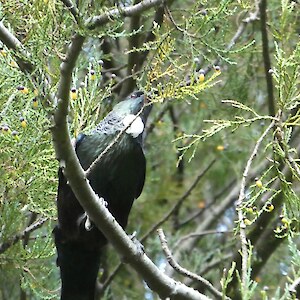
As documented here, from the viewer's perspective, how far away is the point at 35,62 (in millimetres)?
2174

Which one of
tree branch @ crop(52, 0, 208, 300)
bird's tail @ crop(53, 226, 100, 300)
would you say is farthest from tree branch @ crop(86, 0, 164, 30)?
bird's tail @ crop(53, 226, 100, 300)

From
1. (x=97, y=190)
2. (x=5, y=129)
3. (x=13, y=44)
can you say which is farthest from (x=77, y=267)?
(x=13, y=44)

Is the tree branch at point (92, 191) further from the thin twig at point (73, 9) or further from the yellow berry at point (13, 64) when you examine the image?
the yellow berry at point (13, 64)

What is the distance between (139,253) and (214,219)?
7.80 ft

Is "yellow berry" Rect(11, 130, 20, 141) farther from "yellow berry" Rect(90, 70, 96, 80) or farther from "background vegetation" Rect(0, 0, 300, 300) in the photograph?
"yellow berry" Rect(90, 70, 96, 80)

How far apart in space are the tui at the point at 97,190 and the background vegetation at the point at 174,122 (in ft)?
0.30

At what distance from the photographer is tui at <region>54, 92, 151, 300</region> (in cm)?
300

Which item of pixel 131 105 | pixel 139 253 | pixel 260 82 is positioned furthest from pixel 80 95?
pixel 260 82

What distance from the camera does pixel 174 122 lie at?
16.2 feet

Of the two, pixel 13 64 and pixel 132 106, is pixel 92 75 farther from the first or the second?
pixel 132 106

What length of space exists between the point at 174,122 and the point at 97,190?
1995mm

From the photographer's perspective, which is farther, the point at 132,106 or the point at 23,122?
the point at 132,106

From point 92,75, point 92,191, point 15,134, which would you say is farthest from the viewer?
point 15,134

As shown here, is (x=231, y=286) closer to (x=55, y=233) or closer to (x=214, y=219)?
(x=55, y=233)
